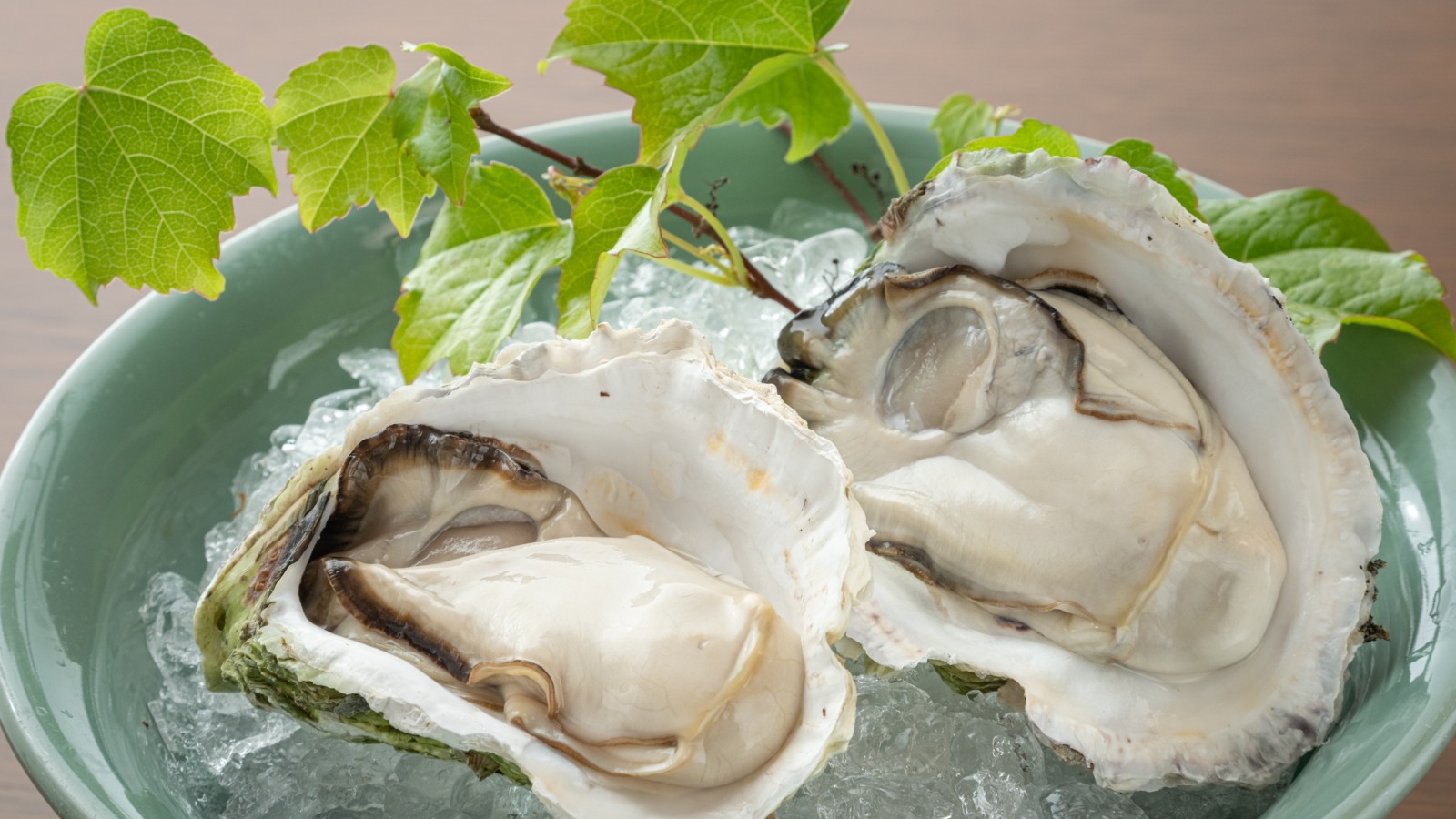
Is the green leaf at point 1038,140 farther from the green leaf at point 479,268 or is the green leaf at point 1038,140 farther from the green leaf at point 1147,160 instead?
the green leaf at point 479,268

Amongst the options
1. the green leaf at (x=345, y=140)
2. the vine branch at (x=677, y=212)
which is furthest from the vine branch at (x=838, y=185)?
the green leaf at (x=345, y=140)

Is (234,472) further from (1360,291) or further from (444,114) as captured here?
(1360,291)

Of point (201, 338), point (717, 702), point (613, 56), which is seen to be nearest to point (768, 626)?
point (717, 702)

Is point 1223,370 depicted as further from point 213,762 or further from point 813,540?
point 213,762

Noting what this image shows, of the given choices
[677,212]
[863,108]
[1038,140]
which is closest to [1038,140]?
[1038,140]

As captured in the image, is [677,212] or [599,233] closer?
[599,233]
